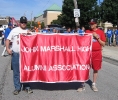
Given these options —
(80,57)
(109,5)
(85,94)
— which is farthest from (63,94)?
(109,5)

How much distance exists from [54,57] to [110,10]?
23.6 metres

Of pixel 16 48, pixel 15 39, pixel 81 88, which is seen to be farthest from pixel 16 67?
pixel 81 88

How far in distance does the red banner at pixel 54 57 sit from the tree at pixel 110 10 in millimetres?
23292

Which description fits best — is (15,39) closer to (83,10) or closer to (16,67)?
(16,67)

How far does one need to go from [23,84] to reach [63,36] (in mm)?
1599

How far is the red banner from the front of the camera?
6.92 meters

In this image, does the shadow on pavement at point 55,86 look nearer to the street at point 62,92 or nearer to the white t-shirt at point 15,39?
the street at point 62,92

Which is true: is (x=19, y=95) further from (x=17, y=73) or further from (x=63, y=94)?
(x=63, y=94)

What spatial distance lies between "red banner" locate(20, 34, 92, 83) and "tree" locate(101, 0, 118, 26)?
23292 mm

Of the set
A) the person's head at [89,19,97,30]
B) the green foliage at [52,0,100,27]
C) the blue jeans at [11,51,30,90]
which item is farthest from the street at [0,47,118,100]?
the green foliage at [52,0,100,27]

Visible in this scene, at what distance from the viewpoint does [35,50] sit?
6.95m

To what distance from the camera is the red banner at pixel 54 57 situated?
6.92 meters

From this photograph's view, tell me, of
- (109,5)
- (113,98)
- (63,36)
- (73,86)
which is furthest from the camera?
(109,5)

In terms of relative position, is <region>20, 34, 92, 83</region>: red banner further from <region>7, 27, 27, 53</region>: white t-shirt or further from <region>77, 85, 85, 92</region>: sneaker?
<region>77, 85, 85, 92</region>: sneaker
